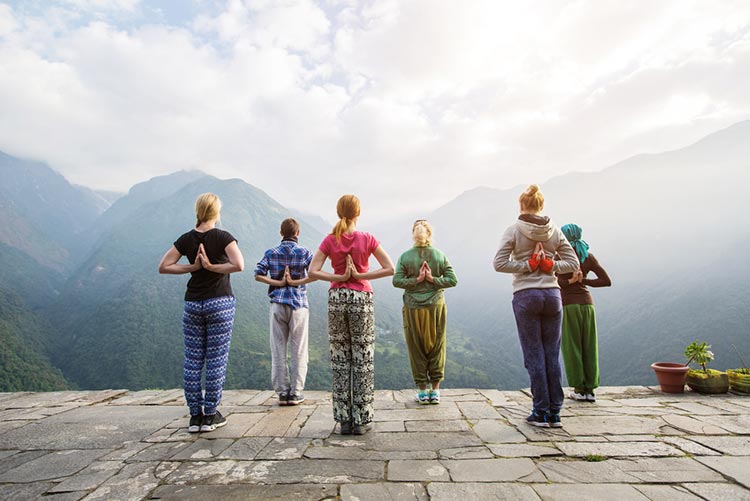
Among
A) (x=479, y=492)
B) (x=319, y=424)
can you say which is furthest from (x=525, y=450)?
(x=319, y=424)

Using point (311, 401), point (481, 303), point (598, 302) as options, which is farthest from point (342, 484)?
point (481, 303)

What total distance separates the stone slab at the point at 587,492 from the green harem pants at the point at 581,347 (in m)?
2.20

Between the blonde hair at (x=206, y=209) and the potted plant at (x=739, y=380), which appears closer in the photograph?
the blonde hair at (x=206, y=209)

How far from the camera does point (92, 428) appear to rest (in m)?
3.84

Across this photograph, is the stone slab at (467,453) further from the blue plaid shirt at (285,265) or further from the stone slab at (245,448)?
the blue plaid shirt at (285,265)

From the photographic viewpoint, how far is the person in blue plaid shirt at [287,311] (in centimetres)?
456

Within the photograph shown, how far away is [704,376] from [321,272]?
4.93m

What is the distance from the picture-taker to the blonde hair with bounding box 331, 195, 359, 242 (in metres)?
3.43

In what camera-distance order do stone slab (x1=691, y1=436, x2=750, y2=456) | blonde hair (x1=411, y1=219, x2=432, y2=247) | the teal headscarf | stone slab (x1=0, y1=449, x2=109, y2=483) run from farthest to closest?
the teal headscarf
blonde hair (x1=411, y1=219, x2=432, y2=247)
stone slab (x1=691, y1=436, x2=750, y2=456)
stone slab (x1=0, y1=449, x2=109, y2=483)

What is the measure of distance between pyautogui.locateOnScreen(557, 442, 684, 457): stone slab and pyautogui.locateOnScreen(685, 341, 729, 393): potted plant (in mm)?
2478

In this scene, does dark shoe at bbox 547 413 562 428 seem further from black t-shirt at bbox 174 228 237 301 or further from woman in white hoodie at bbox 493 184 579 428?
black t-shirt at bbox 174 228 237 301

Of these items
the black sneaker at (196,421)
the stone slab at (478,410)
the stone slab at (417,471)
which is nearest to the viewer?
the stone slab at (417,471)

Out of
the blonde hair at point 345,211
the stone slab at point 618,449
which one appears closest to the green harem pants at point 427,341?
the blonde hair at point 345,211

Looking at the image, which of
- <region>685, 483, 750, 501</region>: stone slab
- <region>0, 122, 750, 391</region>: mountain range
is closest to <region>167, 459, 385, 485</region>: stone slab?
<region>685, 483, 750, 501</region>: stone slab
